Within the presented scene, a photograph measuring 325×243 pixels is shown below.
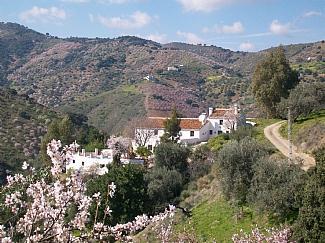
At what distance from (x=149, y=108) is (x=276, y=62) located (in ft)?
145

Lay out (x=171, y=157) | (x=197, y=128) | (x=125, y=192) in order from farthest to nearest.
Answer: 1. (x=197, y=128)
2. (x=171, y=157)
3. (x=125, y=192)

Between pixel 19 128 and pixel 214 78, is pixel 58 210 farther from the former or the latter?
pixel 214 78

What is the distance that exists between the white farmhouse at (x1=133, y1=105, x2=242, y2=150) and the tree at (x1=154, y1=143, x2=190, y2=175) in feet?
41.0

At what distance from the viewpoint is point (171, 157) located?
35.4 metres

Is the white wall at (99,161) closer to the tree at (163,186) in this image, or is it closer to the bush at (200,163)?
the bush at (200,163)

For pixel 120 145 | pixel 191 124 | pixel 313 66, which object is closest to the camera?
pixel 120 145

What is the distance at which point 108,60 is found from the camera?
150 meters

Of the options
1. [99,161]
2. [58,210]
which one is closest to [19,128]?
[99,161]

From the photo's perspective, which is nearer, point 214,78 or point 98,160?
point 98,160

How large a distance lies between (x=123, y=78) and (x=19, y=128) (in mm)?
64912

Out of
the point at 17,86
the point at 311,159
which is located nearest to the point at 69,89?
the point at 17,86

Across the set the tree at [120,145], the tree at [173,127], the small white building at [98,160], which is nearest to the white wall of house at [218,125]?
the tree at [173,127]

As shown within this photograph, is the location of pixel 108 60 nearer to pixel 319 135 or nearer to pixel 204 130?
pixel 204 130

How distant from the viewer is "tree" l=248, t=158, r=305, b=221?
19938mm
